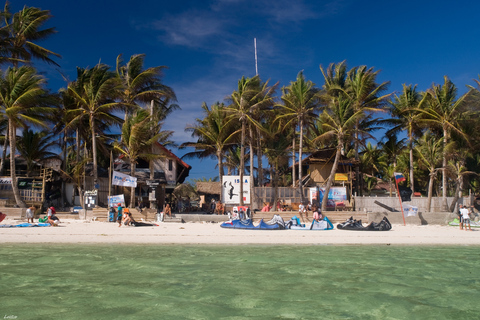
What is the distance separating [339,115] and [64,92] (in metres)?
21.3

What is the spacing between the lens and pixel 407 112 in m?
34.6

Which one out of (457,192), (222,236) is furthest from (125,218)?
(457,192)

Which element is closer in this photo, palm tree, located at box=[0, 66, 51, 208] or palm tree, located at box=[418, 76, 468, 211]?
palm tree, located at box=[0, 66, 51, 208]

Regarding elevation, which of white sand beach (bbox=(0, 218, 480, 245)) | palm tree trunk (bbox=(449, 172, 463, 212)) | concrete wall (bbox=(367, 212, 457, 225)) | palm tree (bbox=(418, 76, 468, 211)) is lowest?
white sand beach (bbox=(0, 218, 480, 245))

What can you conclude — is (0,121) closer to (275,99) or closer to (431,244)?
(275,99)

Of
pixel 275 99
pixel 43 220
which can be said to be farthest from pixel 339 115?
pixel 43 220

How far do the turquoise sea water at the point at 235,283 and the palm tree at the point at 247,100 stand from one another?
1628cm

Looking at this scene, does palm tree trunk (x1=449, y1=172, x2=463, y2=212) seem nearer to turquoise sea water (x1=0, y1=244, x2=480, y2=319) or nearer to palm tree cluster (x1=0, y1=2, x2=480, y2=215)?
palm tree cluster (x1=0, y1=2, x2=480, y2=215)

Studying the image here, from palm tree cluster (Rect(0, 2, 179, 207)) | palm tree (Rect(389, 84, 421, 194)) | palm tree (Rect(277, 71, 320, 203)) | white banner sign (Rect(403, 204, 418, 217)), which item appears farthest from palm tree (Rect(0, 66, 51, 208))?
palm tree (Rect(389, 84, 421, 194))

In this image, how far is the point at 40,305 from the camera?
772cm

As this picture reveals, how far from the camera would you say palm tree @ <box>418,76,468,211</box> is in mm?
30016

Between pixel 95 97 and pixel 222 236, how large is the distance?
17.4m

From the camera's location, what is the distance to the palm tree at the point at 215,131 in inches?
1291

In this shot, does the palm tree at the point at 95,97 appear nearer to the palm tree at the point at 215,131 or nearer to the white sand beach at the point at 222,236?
the palm tree at the point at 215,131
